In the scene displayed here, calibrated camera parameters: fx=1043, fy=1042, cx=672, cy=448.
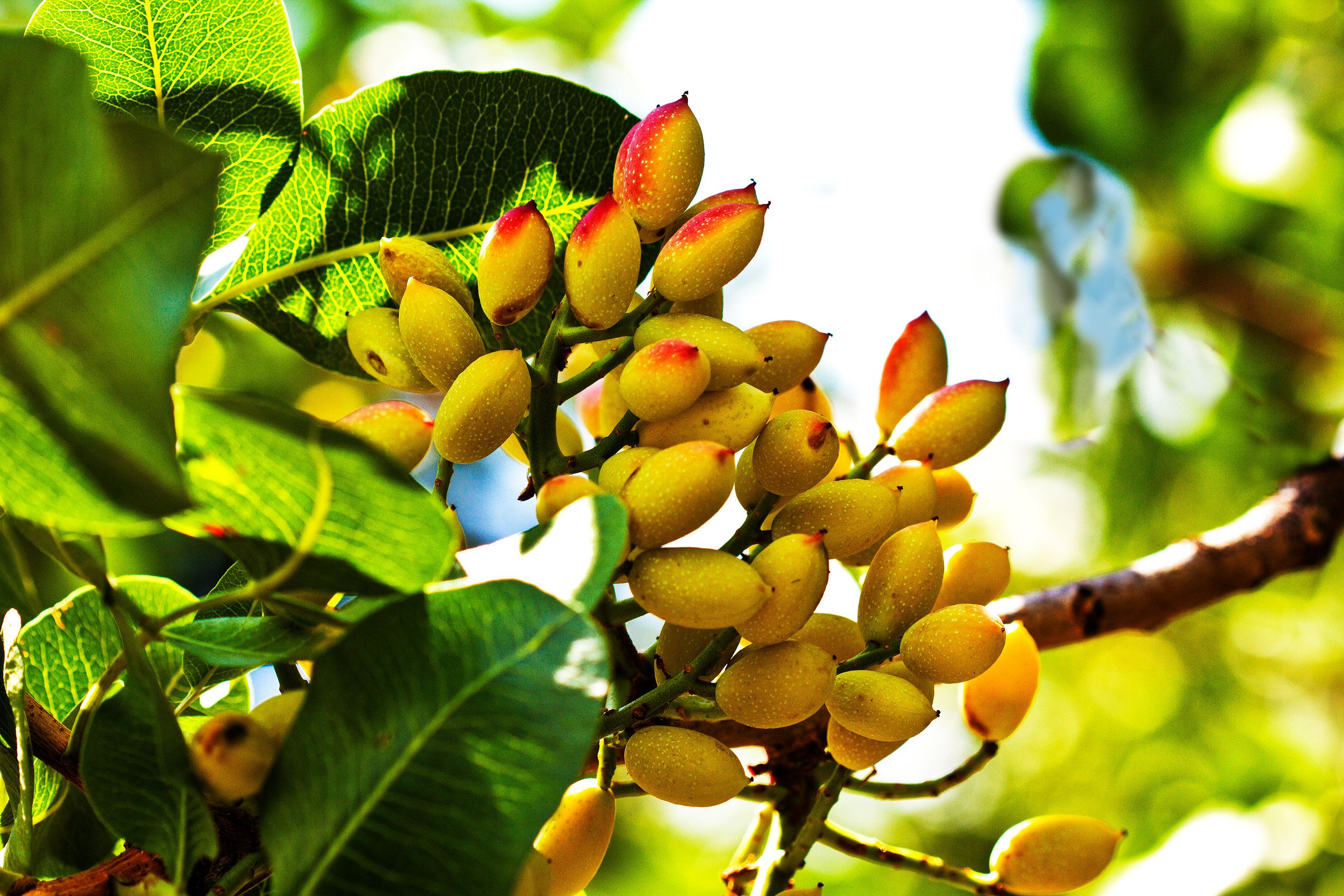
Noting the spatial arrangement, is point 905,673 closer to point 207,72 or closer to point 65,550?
point 65,550

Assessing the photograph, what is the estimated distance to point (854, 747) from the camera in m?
0.60

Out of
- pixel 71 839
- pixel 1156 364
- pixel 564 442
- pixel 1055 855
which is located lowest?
pixel 71 839

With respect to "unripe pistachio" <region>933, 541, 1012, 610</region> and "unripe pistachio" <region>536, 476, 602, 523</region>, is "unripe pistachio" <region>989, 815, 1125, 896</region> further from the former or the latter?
"unripe pistachio" <region>536, 476, 602, 523</region>

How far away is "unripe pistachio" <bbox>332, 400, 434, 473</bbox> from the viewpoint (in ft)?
1.80

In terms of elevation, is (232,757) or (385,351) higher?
(385,351)

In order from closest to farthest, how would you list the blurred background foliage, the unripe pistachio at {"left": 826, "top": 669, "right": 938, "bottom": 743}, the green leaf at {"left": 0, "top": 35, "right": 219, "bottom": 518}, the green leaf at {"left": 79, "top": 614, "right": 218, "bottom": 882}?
the green leaf at {"left": 0, "top": 35, "right": 219, "bottom": 518} < the green leaf at {"left": 79, "top": 614, "right": 218, "bottom": 882} < the unripe pistachio at {"left": 826, "top": 669, "right": 938, "bottom": 743} < the blurred background foliage

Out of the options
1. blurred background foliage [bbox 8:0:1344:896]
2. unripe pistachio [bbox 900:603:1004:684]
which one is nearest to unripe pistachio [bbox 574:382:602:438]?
unripe pistachio [bbox 900:603:1004:684]

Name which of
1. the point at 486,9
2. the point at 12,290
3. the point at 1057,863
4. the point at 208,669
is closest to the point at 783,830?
the point at 1057,863

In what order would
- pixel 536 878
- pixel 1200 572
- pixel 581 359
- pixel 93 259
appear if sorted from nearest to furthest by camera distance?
1. pixel 93 259
2. pixel 536 878
3. pixel 581 359
4. pixel 1200 572

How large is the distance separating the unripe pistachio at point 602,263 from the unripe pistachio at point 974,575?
0.27 metres

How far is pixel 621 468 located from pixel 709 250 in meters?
0.14

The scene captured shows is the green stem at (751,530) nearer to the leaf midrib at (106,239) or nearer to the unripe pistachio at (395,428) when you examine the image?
the unripe pistachio at (395,428)

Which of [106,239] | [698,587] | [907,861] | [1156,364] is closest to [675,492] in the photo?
[698,587]

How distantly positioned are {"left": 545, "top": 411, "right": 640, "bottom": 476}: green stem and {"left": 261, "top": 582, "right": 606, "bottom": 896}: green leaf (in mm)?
214
